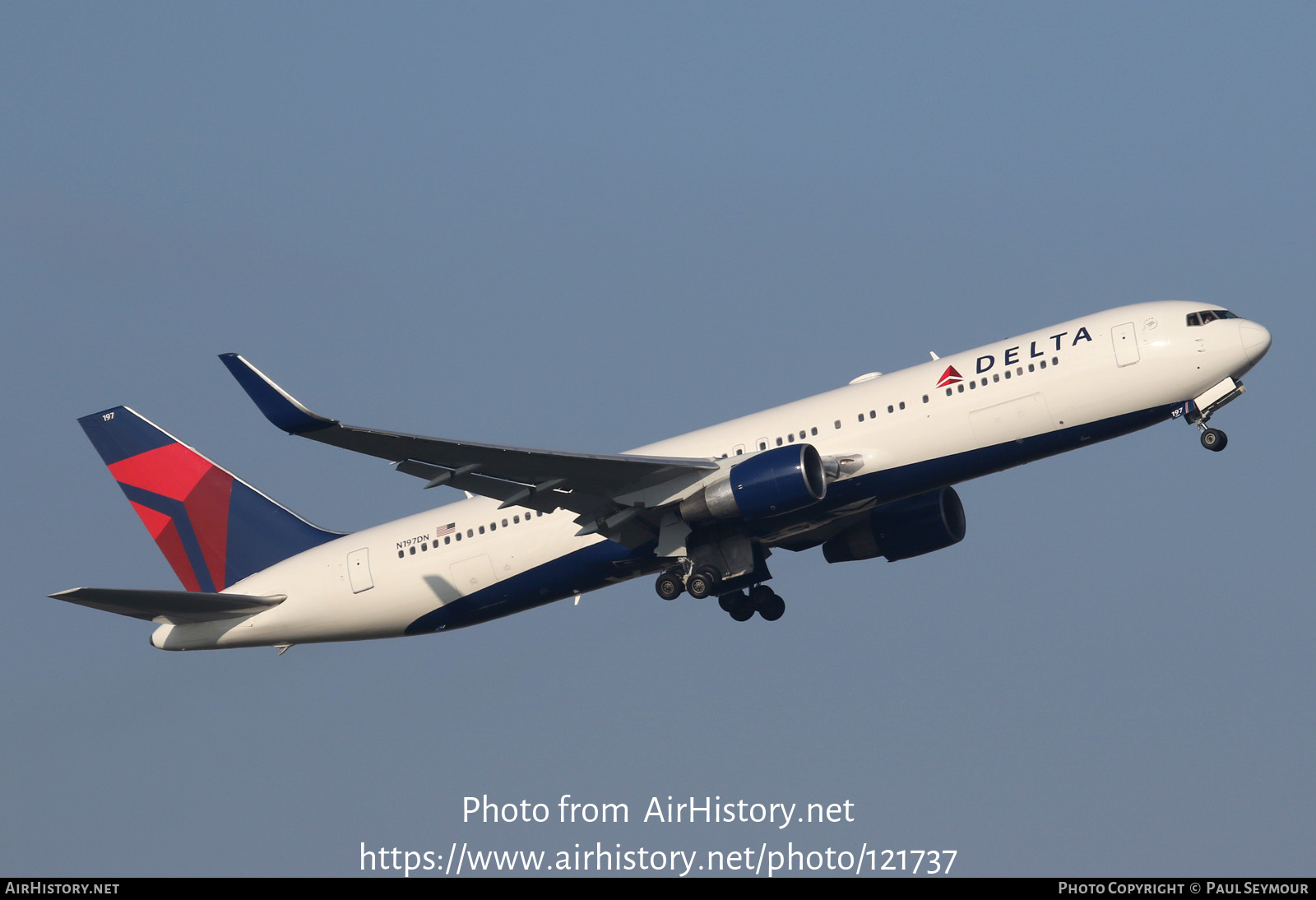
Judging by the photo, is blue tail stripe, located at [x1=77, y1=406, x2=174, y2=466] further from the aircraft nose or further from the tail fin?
the aircraft nose

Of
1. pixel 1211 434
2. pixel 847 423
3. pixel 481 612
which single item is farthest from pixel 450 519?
pixel 1211 434

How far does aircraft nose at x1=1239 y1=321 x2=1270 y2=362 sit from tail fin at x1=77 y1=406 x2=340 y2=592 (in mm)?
24892

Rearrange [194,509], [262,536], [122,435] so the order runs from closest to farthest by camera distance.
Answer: [262,536], [194,509], [122,435]

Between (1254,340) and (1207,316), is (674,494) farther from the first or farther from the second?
(1254,340)

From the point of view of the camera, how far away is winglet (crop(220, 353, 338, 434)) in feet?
102

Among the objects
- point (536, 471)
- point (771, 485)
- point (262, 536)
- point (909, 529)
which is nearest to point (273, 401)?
point (536, 471)

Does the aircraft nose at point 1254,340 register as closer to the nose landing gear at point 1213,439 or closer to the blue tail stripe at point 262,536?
the nose landing gear at point 1213,439

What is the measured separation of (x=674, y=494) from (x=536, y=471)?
11.5 ft

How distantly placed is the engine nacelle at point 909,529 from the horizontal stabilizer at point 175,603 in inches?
633

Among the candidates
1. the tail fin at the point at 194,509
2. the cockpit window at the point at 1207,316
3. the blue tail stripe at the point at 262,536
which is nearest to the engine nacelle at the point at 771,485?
the cockpit window at the point at 1207,316

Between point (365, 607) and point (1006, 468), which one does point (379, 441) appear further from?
point (1006, 468)

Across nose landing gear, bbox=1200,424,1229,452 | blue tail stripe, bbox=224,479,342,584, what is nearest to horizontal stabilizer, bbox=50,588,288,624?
blue tail stripe, bbox=224,479,342,584

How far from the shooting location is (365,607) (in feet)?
135

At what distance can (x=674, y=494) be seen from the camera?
3706 centimetres
